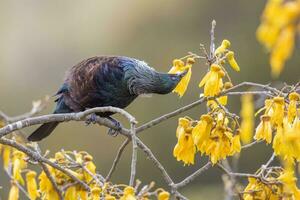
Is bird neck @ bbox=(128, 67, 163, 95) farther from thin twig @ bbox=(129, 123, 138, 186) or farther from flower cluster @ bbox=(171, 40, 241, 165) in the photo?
thin twig @ bbox=(129, 123, 138, 186)

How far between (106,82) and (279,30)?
2.04 m

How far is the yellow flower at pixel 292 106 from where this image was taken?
2161 millimetres

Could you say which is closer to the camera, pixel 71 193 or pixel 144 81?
pixel 71 193

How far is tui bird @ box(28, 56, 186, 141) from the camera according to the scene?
3184mm

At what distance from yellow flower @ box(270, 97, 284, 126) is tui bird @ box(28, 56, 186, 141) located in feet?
3.05

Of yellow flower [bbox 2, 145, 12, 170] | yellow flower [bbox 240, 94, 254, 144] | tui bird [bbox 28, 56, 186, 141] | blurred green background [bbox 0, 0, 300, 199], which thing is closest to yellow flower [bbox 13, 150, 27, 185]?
yellow flower [bbox 2, 145, 12, 170]

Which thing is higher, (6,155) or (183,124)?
(6,155)

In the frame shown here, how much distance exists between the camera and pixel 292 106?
7.14 ft

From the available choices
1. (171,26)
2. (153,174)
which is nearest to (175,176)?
(153,174)

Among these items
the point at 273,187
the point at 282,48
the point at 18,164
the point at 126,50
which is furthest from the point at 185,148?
the point at 126,50

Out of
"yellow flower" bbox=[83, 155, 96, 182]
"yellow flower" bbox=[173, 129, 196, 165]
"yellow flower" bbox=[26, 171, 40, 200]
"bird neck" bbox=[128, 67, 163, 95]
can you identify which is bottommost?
"yellow flower" bbox=[173, 129, 196, 165]

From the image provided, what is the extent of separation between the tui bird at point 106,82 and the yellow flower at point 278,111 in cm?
93

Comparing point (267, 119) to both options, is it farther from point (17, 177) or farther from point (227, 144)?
point (17, 177)

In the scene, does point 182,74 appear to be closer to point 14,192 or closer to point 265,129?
point 265,129
